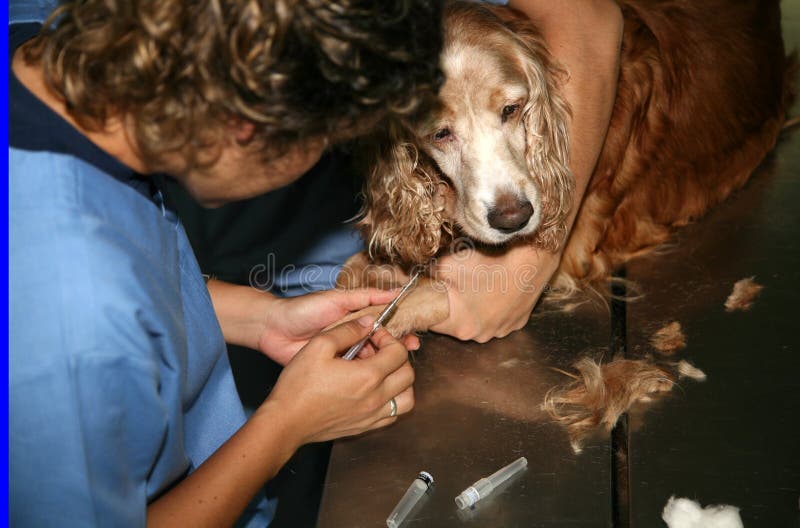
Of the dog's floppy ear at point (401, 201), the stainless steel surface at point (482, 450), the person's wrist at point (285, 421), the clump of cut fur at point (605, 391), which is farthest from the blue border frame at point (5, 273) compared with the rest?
the dog's floppy ear at point (401, 201)

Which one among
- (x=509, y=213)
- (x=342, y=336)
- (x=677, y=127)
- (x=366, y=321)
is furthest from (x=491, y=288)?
(x=677, y=127)

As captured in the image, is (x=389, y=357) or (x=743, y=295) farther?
(x=743, y=295)

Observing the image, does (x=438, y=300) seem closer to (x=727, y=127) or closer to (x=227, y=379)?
(x=227, y=379)

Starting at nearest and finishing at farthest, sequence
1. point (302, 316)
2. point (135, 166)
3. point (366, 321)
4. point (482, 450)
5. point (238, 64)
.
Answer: point (238, 64) → point (135, 166) → point (482, 450) → point (366, 321) → point (302, 316)

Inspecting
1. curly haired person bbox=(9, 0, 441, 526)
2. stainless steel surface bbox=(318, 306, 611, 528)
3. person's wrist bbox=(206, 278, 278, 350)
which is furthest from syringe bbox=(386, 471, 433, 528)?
person's wrist bbox=(206, 278, 278, 350)

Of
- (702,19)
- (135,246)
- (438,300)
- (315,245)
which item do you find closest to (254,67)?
(135,246)

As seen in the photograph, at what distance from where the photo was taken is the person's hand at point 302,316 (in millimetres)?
1592

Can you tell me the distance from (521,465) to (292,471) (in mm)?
907

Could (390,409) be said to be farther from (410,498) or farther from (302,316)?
(302,316)

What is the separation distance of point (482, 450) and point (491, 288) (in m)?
0.39

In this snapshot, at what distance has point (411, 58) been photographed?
0.94 meters

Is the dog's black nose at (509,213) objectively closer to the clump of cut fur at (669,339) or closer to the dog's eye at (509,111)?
the dog's eye at (509,111)

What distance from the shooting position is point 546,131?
73.1 inches

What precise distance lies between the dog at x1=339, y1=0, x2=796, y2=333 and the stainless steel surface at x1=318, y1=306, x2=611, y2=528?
0.18 metres
